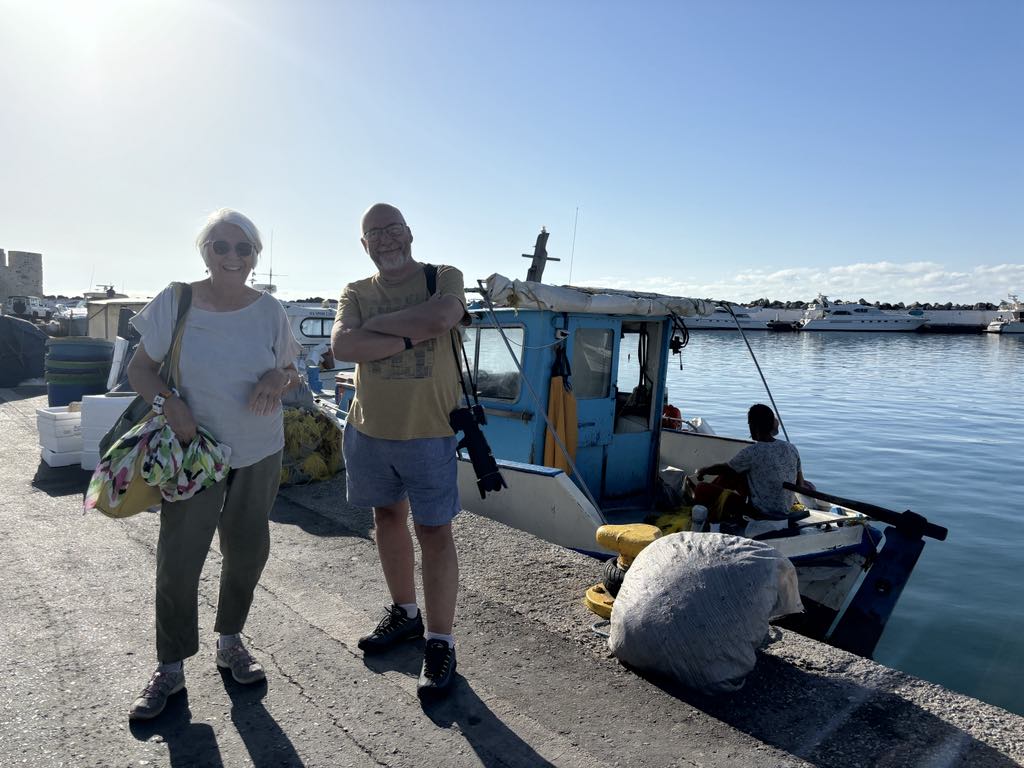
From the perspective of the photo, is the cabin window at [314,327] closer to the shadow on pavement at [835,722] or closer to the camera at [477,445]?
the camera at [477,445]

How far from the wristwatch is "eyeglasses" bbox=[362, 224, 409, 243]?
101 centimetres

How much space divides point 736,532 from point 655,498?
1879 mm

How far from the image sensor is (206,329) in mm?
2699

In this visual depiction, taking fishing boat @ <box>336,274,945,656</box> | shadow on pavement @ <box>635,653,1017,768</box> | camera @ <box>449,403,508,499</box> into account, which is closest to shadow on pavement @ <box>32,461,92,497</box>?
fishing boat @ <box>336,274,945,656</box>

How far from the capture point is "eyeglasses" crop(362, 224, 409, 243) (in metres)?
→ 2.91

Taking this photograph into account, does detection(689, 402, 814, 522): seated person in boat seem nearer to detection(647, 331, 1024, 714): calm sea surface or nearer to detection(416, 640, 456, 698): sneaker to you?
detection(647, 331, 1024, 714): calm sea surface

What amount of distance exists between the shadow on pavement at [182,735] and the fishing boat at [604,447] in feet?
10.4

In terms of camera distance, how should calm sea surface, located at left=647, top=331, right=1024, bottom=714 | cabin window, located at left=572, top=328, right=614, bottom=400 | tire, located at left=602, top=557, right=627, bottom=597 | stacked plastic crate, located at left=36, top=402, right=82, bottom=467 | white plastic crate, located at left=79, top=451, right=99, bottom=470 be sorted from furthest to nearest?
calm sea surface, located at left=647, top=331, right=1024, bottom=714 < cabin window, located at left=572, top=328, right=614, bottom=400 < stacked plastic crate, located at left=36, top=402, right=82, bottom=467 < white plastic crate, located at left=79, top=451, right=99, bottom=470 < tire, located at left=602, top=557, right=627, bottom=597

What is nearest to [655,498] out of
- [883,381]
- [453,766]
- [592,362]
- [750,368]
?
[592,362]

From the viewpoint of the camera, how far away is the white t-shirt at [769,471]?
18.8 ft

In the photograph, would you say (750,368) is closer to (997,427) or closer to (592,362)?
(997,427)

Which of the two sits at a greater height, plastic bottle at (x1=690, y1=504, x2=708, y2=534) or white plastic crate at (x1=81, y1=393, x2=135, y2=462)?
white plastic crate at (x1=81, y1=393, x2=135, y2=462)

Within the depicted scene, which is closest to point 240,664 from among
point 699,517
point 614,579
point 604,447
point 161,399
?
point 161,399

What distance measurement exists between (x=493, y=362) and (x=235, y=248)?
461cm
